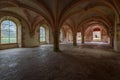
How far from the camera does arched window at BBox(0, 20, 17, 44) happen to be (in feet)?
35.2

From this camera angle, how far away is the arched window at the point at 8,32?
10.7m

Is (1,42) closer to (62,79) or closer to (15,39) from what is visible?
(15,39)

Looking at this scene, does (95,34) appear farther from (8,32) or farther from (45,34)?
(8,32)

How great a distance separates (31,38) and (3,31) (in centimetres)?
340

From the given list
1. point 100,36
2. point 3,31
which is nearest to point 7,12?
point 3,31

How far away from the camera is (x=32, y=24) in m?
12.9

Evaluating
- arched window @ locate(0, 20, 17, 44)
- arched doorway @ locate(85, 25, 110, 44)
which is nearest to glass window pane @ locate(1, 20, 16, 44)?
arched window @ locate(0, 20, 17, 44)

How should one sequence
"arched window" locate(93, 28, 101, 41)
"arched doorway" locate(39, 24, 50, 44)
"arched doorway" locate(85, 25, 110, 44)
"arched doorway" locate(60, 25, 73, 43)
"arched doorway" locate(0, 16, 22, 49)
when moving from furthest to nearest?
"arched window" locate(93, 28, 101, 41), "arched doorway" locate(85, 25, 110, 44), "arched doorway" locate(60, 25, 73, 43), "arched doorway" locate(39, 24, 50, 44), "arched doorway" locate(0, 16, 22, 49)

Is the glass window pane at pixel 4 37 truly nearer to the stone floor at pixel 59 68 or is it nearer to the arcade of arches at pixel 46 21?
the arcade of arches at pixel 46 21

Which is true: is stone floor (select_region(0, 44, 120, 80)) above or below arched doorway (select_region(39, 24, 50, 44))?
below

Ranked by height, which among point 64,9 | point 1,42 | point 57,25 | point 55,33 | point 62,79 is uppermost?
point 64,9

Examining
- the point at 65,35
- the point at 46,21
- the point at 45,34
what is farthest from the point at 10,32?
the point at 65,35

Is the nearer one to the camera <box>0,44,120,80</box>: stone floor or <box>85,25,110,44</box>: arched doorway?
<box>0,44,120,80</box>: stone floor

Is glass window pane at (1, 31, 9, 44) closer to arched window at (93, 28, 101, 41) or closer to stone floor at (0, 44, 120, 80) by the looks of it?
stone floor at (0, 44, 120, 80)
